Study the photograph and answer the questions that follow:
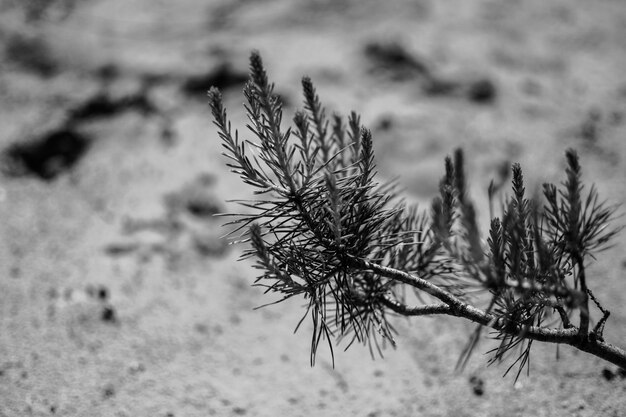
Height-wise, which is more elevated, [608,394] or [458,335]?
[458,335]

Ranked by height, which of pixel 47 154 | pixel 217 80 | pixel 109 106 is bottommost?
pixel 47 154

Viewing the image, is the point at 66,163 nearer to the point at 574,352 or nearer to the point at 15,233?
the point at 15,233

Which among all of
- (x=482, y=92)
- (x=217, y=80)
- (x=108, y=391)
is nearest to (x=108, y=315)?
(x=108, y=391)

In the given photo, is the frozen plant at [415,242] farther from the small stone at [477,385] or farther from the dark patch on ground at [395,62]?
the dark patch on ground at [395,62]

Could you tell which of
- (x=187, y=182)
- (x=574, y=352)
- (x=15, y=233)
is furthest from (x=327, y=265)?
(x=15, y=233)

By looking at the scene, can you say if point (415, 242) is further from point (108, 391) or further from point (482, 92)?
point (482, 92)

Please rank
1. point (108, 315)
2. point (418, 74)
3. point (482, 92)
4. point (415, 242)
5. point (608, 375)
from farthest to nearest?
point (418, 74) → point (482, 92) → point (108, 315) → point (608, 375) → point (415, 242)
